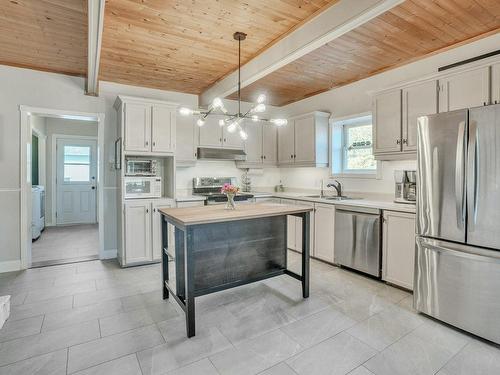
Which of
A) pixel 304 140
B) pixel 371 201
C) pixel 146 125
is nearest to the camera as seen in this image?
pixel 371 201

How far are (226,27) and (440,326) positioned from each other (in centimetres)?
334

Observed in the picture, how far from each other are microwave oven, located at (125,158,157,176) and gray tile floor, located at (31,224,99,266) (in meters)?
1.61

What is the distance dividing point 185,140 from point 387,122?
296 centimetres

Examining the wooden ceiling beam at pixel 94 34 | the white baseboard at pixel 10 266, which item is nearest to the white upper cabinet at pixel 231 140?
the wooden ceiling beam at pixel 94 34

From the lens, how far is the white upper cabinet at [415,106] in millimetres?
3055

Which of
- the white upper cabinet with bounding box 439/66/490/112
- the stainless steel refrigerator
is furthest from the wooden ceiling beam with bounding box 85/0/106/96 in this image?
the white upper cabinet with bounding box 439/66/490/112

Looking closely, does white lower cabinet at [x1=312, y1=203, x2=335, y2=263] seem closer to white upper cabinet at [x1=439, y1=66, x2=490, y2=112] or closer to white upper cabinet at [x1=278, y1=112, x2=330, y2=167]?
white upper cabinet at [x1=278, y1=112, x2=330, y2=167]

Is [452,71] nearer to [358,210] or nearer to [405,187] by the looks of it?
[405,187]

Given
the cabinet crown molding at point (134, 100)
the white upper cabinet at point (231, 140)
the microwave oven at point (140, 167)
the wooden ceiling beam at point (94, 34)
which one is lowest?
the microwave oven at point (140, 167)

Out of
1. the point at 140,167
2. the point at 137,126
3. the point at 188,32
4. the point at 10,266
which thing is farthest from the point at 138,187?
the point at 188,32

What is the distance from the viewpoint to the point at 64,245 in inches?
206

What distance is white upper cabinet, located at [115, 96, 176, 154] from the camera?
3951mm

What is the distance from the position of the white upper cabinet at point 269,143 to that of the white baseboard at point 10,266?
13.3 feet

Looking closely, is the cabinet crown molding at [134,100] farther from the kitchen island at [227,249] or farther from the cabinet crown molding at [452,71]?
the cabinet crown molding at [452,71]
